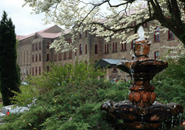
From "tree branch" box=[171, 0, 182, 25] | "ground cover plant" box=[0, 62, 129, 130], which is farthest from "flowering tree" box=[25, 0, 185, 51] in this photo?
"ground cover plant" box=[0, 62, 129, 130]

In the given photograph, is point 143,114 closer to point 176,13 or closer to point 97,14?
point 176,13

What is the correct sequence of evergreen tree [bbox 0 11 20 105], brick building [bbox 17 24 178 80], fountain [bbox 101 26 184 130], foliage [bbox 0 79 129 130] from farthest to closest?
brick building [bbox 17 24 178 80], evergreen tree [bbox 0 11 20 105], foliage [bbox 0 79 129 130], fountain [bbox 101 26 184 130]

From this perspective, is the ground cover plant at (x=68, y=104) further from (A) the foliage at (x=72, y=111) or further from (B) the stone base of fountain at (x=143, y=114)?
(B) the stone base of fountain at (x=143, y=114)

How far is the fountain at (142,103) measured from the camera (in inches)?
127

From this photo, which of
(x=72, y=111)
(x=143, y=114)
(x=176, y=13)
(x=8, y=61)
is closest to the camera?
(x=143, y=114)

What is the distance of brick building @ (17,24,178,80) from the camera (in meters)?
28.2

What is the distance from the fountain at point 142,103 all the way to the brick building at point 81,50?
1604 centimetres

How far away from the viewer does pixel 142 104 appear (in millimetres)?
3305

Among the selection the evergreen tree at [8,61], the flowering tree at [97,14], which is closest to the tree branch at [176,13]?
the flowering tree at [97,14]

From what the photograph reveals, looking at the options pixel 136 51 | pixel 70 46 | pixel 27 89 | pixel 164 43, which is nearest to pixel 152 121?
pixel 136 51

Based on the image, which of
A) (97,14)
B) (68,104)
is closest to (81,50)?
(97,14)

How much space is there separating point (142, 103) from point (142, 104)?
0.02m

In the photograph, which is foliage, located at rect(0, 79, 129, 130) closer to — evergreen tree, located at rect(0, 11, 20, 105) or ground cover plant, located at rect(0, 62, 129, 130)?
ground cover plant, located at rect(0, 62, 129, 130)

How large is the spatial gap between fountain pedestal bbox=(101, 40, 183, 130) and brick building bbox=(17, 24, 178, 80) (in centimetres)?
1607
